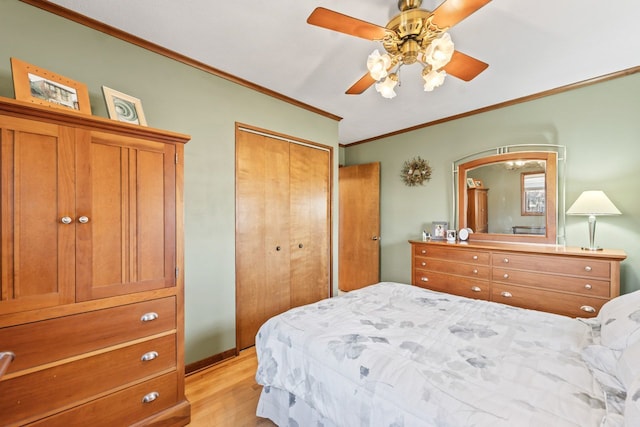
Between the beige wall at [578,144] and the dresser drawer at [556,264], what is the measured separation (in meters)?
0.51

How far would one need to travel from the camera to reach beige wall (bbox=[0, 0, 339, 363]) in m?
1.60

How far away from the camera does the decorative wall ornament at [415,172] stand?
357 cm

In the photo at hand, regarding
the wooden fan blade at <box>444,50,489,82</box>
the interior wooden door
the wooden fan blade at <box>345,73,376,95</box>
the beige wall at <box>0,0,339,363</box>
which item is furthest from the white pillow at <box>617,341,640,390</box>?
the interior wooden door

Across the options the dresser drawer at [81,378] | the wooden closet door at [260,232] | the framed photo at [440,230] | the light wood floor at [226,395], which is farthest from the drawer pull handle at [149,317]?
the framed photo at [440,230]

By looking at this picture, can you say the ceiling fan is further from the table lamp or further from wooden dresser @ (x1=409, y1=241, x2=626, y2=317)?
wooden dresser @ (x1=409, y1=241, x2=626, y2=317)

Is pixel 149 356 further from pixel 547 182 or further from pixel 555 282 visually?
pixel 547 182

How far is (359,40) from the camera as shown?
1.90 meters

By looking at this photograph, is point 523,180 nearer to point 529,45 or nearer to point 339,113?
point 529,45

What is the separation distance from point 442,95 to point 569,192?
1546 mm

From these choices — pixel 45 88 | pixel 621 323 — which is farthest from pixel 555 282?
pixel 45 88

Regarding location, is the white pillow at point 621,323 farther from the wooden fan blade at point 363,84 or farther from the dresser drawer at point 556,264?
the wooden fan blade at point 363,84

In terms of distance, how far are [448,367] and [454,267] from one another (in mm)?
1974

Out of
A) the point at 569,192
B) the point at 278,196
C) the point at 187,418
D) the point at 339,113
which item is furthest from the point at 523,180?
the point at 187,418

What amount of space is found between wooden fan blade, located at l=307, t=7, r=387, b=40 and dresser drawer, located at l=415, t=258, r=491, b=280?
232 cm
